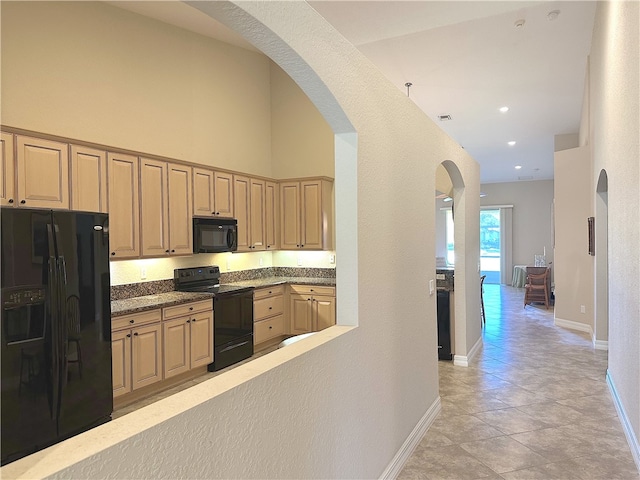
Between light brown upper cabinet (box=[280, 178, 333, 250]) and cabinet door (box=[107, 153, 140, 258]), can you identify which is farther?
light brown upper cabinet (box=[280, 178, 333, 250])

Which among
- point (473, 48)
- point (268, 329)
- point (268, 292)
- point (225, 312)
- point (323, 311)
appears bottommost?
point (268, 329)

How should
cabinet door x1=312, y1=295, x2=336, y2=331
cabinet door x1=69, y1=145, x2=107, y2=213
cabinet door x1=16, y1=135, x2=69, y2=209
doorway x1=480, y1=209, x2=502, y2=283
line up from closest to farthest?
1. cabinet door x1=16, y1=135, x2=69, y2=209
2. cabinet door x1=69, y1=145, x2=107, y2=213
3. cabinet door x1=312, y1=295, x2=336, y2=331
4. doorway x1=480, y1=209, x2=502, y2=283

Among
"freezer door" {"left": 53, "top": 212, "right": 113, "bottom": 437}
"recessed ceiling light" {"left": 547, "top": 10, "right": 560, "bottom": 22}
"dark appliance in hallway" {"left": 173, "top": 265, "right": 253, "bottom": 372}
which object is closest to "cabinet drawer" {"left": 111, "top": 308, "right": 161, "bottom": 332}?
"freezer door" {"left": 53, "top": 212, "right": 113, "bottom": 437}

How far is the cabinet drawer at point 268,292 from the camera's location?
207 inches

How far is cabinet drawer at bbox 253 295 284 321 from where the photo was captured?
5.26 m

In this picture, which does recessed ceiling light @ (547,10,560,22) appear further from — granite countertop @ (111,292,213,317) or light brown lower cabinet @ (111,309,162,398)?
light brown lower cabinet @ (111,309,162,398)

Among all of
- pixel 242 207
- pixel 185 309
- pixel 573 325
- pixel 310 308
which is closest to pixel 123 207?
pixel 185 309

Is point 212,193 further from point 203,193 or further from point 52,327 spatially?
point 52,327

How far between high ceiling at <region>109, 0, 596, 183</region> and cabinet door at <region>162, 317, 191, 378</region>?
3200mm

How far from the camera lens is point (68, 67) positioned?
372cm

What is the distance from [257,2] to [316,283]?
4.40 m

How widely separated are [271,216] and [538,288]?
604 cm

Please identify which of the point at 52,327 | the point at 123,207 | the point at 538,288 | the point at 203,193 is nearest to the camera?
the point at 52,327

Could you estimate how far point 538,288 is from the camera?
8.63 metres
